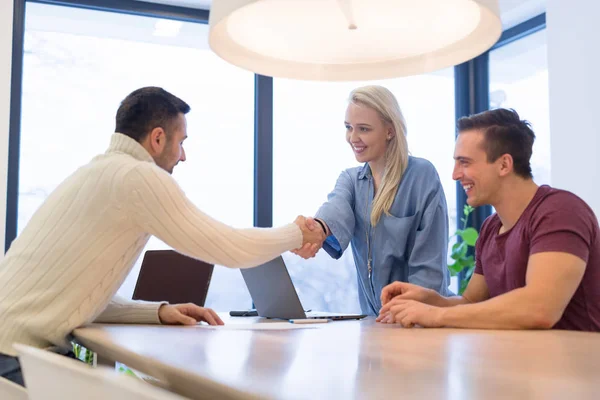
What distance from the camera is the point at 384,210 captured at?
2467 mm

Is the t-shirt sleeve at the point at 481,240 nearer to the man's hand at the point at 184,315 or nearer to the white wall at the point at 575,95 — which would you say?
the man's hand at the point at 184,315

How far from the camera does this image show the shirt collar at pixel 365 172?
2668 mm

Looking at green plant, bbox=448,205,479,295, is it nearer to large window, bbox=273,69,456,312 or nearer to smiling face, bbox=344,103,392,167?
large window, bbox=273,69,456,312

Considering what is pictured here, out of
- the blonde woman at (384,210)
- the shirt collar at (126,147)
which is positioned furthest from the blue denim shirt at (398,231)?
the shirt collar at (126,147)

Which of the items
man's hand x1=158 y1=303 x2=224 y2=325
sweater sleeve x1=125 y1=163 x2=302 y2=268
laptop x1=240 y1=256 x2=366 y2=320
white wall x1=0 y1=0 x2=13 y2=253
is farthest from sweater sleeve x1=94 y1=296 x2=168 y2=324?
white wall x1=0 y1=0 x2=13 y2=253

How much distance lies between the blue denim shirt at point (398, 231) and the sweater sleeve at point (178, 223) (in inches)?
27.7

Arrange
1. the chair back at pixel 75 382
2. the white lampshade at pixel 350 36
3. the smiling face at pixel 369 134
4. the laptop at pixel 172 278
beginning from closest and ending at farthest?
the chair back at pixel 75 382
the white lampshade at pixel 350 36
the smiling face at pixel 369 134
the laptop at pixel 172 278

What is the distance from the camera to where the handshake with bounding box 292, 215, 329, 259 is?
2.40 meters

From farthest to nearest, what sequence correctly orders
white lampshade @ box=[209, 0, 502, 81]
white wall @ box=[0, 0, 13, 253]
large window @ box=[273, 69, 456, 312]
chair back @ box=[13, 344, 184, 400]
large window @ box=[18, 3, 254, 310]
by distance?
large window @ box=[273, 69, 456, 312]
large window @ box=[18, 3, 254, 310]
white wall @ box=[0, 0, 13, 253]
white lampshade @ box=[209, 0, 502, 81]
chair back @ box=[13, 344, 184, 400]

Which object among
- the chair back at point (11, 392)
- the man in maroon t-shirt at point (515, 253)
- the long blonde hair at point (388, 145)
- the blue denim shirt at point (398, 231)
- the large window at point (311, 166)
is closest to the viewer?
the chair back at point (11, 392)

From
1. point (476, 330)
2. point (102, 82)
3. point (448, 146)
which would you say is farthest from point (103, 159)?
point (448, 146)

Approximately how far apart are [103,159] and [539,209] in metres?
1.17

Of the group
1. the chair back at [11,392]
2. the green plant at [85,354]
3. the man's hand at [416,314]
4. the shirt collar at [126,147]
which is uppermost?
the shirt collar at [126,147]

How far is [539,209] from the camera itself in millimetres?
1868
